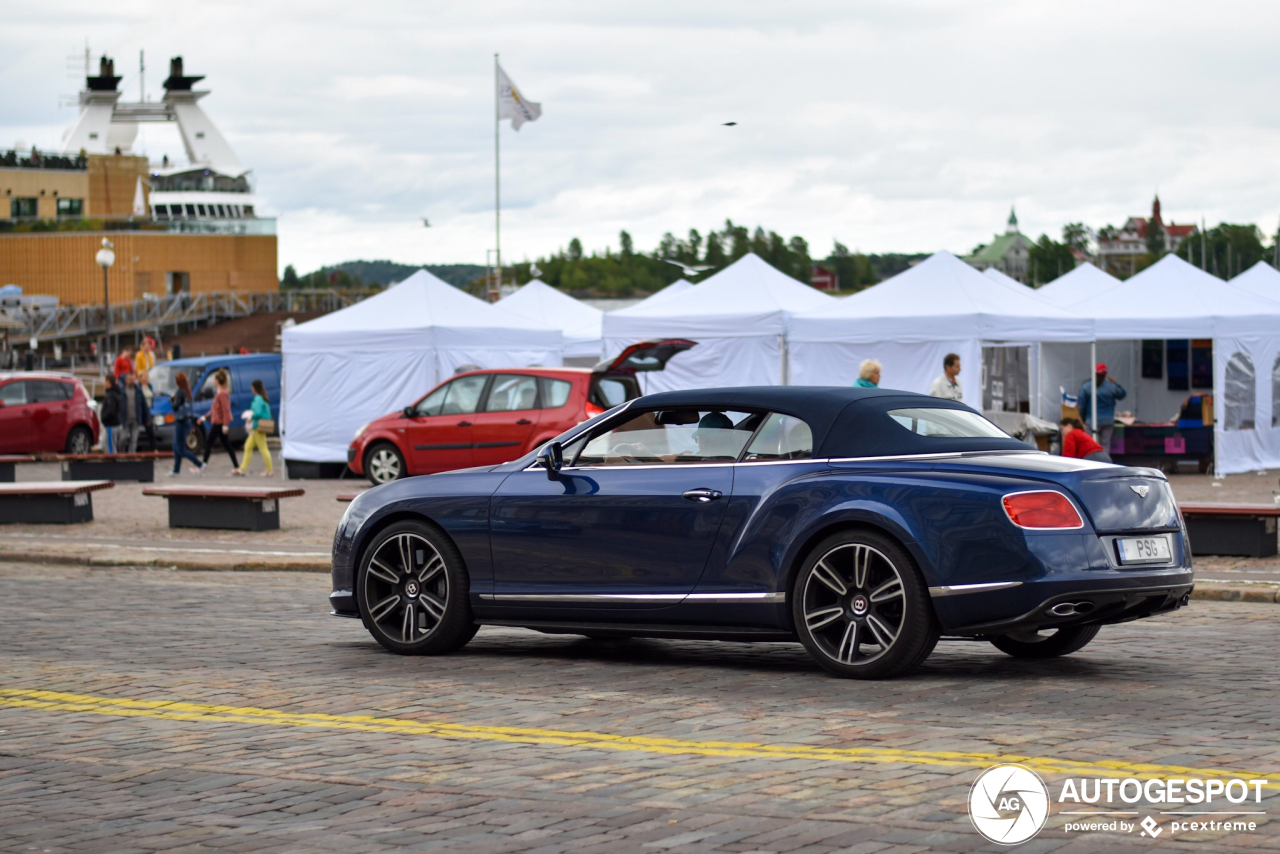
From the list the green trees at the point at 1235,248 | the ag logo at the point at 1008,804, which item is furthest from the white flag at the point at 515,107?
the green trees at the point at 1235,248

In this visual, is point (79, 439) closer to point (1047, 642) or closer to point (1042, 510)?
point (1047, 642)

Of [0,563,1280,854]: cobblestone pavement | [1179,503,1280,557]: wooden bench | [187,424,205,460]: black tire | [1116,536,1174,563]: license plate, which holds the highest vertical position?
[187,424,205,460]: black tire

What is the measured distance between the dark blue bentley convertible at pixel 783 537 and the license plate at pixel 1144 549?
14 millimetres

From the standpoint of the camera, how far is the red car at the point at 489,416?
71.0ft

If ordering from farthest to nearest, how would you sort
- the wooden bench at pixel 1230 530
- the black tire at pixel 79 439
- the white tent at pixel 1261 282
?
the black tire at pixel 79 439
the white tent at pixel 1261 282
the wooden bench at pixel 1230 530

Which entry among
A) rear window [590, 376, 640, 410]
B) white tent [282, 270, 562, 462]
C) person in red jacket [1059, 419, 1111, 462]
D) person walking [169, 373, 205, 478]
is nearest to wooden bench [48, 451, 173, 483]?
person walking [169, 373, 205, 478]

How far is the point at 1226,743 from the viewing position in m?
6.25

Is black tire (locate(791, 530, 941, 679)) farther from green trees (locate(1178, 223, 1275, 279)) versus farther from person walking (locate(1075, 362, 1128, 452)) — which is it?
green trees (locate(1178, 223, 1275, 279))

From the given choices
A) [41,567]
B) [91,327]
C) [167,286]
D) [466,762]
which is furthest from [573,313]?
[167,286]

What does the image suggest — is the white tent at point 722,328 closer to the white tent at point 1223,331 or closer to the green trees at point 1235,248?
the white tent at point 1223,331

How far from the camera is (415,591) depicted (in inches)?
359

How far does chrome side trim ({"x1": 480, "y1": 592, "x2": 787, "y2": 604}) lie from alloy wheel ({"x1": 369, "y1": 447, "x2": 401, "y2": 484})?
14.7 m

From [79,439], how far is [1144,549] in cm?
2788

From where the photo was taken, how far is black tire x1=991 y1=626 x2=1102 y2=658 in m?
8.62
